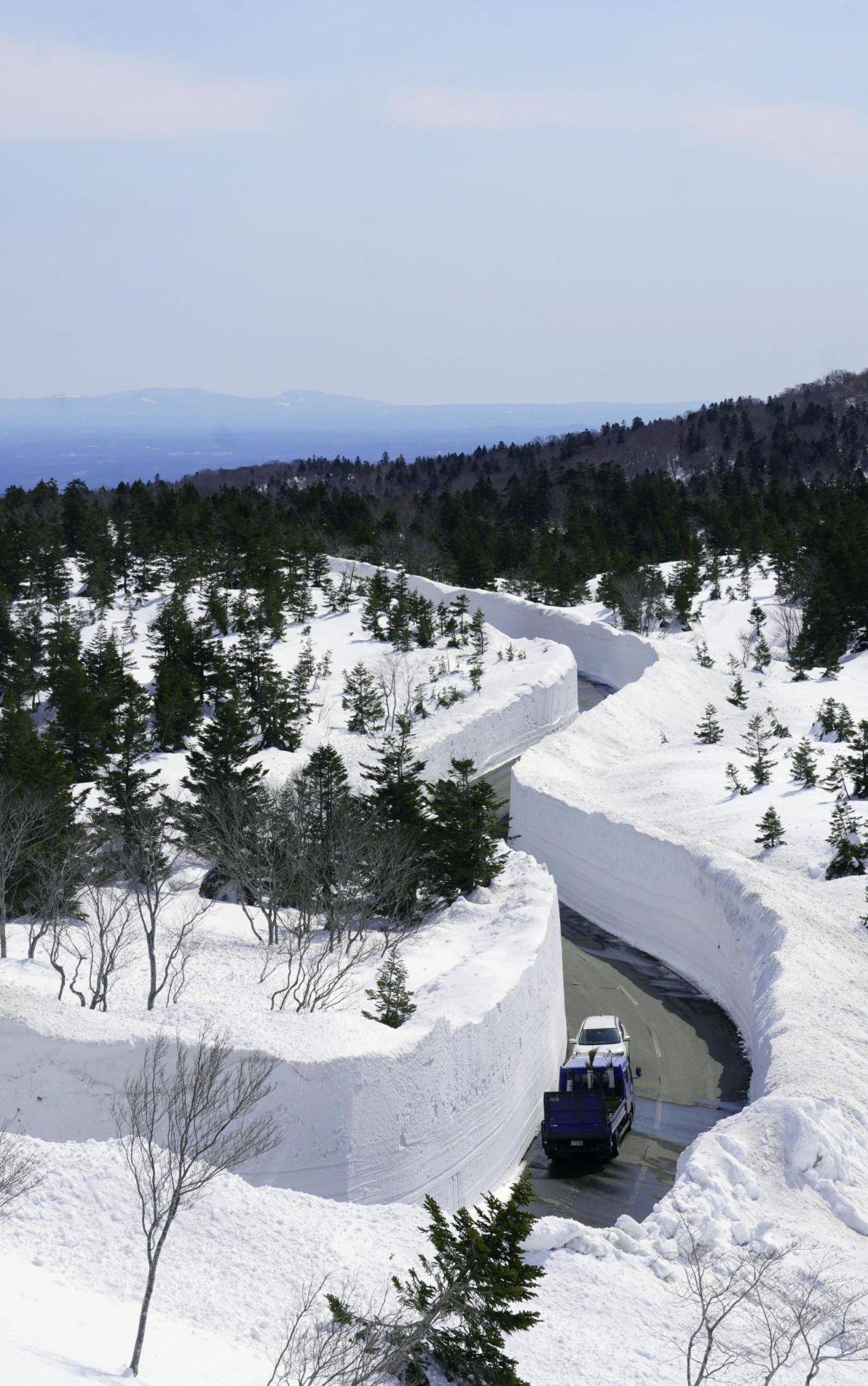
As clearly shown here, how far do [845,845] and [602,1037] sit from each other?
35.7 ft

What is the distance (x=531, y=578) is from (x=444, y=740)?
3945 centimetres

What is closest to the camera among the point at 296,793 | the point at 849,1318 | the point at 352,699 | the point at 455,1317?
the point at 455,1317

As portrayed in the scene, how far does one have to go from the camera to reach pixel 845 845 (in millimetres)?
35250

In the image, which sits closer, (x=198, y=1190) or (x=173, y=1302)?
(x=173, y=1302)

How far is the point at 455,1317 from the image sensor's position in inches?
587

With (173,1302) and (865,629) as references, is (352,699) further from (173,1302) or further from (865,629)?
(173,1302)

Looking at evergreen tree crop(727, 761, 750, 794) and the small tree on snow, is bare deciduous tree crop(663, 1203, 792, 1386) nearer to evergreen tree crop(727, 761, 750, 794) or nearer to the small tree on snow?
the small tree on snow

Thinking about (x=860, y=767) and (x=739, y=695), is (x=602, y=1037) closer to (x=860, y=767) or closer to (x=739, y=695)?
(x=860, y=767)

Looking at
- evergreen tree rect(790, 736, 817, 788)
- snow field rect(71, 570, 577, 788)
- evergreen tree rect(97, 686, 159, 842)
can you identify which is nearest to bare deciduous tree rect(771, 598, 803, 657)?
snow field rect(71, 570, 577, 788)

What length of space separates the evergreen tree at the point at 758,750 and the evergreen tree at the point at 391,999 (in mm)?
20962

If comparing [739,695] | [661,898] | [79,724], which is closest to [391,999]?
[661,898]

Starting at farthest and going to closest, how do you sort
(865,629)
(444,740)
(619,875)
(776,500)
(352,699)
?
(776,500), (865,629), (352,699), (444,740), (619,875)

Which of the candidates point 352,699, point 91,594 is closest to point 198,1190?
point 352,699

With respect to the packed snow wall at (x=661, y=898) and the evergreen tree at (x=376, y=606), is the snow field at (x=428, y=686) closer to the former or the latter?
the evergreen tree at (x=376, y=606)
